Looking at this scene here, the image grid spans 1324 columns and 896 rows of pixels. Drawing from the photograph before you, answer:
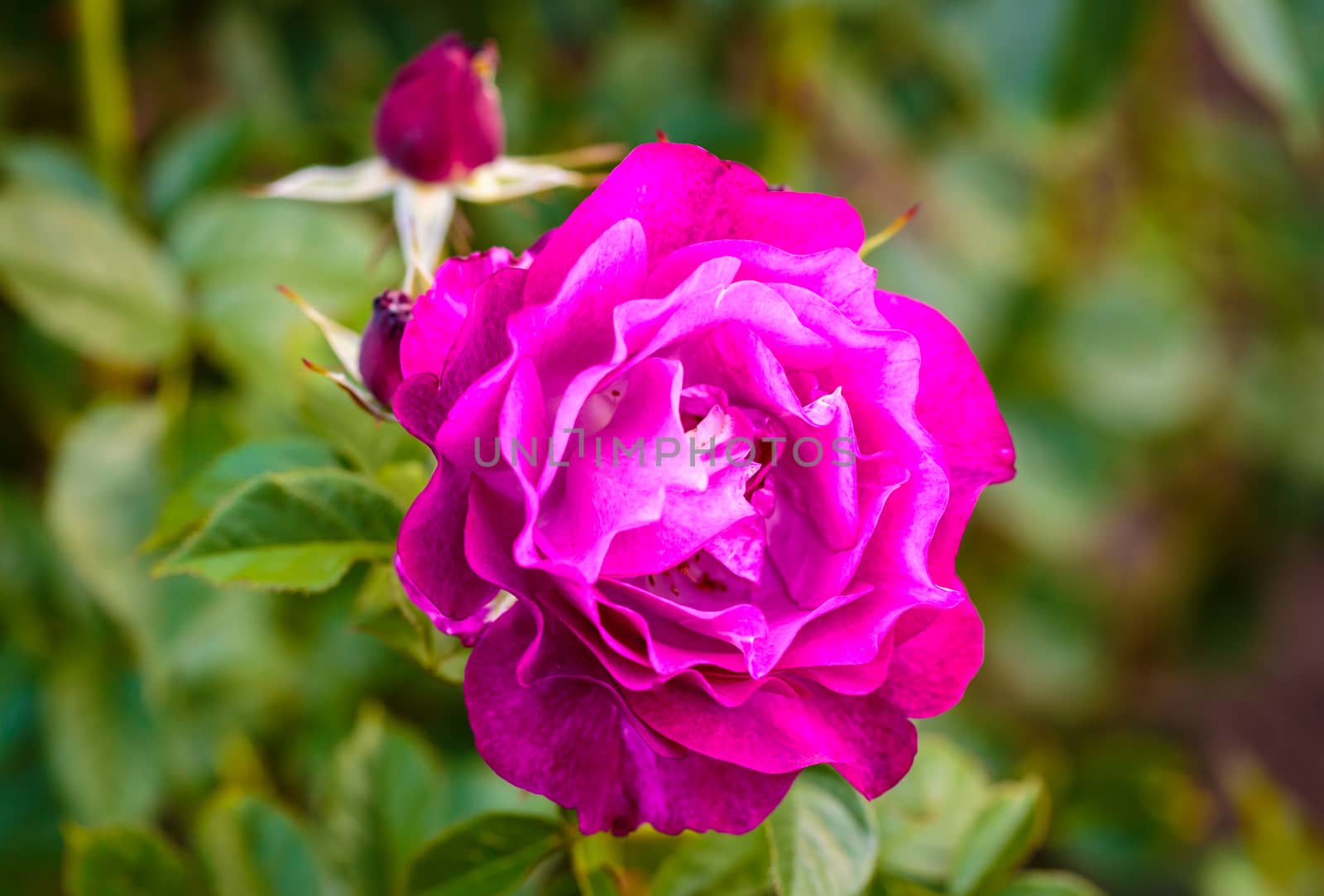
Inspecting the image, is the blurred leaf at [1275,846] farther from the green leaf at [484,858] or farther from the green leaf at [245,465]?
the green leaf at [245,465]

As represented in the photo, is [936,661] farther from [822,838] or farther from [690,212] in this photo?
[690,212]

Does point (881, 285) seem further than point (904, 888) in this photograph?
Yes

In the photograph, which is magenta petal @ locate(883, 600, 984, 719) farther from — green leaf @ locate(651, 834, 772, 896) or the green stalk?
the green stalk

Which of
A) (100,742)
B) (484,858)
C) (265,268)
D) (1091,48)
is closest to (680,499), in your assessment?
(484,858)

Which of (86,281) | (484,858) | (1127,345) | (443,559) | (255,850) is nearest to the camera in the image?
(443,559)

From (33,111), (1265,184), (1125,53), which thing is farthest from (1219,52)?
(33,111)

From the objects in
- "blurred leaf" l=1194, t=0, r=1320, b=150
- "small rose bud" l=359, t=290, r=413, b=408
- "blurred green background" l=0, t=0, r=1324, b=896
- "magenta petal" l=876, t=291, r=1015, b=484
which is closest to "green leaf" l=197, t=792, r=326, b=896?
"blurred green background" l=0, t=0, r=1324, b=896
